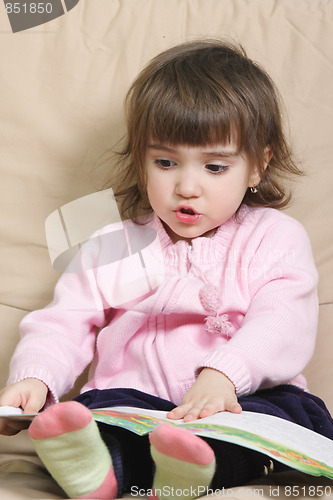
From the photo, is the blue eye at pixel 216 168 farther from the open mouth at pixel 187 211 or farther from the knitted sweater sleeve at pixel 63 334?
the knitted sweater sleeve at pixel 63 334

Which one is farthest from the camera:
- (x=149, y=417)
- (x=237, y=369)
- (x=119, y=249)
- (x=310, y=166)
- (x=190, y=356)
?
(x=310, y=166)

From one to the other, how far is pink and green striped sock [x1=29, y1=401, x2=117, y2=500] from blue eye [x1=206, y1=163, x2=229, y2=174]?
1.47ft

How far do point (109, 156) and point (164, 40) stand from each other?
0.83ft

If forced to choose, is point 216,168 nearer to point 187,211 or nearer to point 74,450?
point 187,211

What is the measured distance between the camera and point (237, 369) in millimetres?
906

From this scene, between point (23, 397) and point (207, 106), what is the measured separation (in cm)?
48

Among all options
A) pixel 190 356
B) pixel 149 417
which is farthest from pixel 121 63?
pixel 149 417

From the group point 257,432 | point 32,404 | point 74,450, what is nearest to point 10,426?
point 32,404

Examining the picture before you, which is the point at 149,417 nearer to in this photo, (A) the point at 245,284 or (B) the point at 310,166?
(A) the point at 245,284

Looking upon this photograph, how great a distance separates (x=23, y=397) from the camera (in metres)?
0.94

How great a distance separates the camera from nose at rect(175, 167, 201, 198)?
1.02m

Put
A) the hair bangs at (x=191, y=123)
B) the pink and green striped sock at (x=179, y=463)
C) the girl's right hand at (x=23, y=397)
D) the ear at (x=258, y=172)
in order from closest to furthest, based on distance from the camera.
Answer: the pink and green striped sock at (x=179, y=463) < the girl's right hand at (x=23, y=397) < the hair bangs at (x=191, y=123) < the ear at (x=258, y=172)

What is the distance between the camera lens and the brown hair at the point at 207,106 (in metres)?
1.02

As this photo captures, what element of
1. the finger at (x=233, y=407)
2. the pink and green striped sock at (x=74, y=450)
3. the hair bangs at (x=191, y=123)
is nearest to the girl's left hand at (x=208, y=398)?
the finger at (x=233, y=407)
